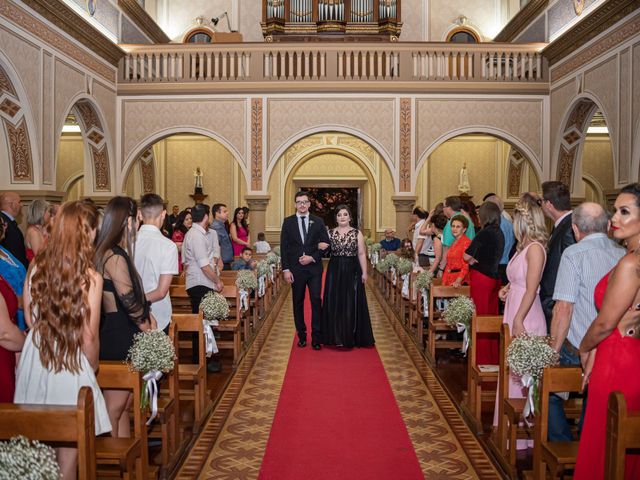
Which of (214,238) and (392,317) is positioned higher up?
(214,238)

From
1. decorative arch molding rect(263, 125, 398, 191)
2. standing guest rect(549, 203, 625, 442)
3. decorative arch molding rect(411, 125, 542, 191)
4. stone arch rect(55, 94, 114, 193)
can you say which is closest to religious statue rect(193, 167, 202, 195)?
stone arch rect(55, 94, 114, 193)

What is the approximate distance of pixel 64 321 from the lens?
9.33ft

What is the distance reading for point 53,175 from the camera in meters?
10.7

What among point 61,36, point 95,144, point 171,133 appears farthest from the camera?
point 171,133

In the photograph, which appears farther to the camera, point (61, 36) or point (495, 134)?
point (495, 134)

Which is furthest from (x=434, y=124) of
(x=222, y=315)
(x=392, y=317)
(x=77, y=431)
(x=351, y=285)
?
(x=77, y=431)

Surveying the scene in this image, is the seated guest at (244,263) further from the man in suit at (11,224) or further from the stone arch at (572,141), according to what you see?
the stone arch at (572,141)

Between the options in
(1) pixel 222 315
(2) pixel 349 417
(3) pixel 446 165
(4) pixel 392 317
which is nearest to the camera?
(2) pixel 349 417

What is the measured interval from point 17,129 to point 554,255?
8.39 metres

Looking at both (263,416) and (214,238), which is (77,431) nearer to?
(263,416)

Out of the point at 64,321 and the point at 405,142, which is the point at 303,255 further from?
the point at 405,142

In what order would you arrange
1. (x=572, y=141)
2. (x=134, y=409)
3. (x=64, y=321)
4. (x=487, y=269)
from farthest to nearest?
(x=572, y=141), (x=487, y=269), (x=134, y=409), (x=64, y=321)

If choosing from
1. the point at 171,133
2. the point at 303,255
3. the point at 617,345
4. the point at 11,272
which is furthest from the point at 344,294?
the point at 171,133

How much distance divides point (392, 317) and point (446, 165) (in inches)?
405
